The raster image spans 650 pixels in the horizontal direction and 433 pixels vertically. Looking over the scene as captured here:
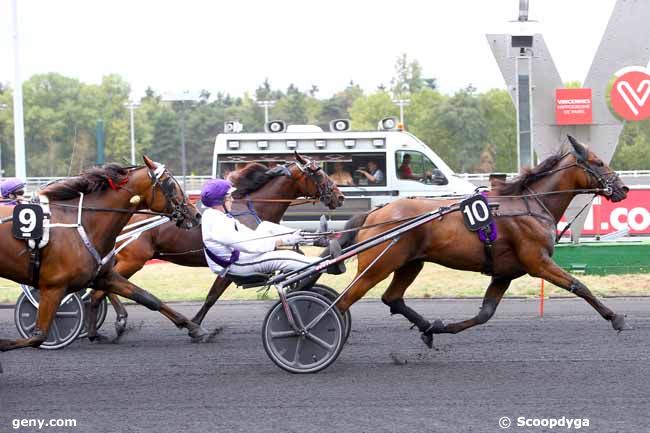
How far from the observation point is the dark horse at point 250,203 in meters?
9.83

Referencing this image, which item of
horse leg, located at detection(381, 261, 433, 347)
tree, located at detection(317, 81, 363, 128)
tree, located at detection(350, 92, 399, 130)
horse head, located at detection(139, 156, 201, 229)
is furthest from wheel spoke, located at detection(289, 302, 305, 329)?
tree, located at detection(317, 81, 363, 128)

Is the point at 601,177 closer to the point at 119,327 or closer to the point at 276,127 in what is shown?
the point at 119,327

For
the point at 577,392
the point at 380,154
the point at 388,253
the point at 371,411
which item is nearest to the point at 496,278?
the point at 388,253

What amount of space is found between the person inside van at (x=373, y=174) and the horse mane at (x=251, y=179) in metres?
9.40

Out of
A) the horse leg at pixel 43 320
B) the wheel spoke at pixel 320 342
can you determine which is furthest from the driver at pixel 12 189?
the wheel spoke at pixel 320 342

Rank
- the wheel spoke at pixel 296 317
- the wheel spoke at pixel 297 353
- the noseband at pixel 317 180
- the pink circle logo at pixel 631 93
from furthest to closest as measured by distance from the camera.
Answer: the pink circle logo at pixel 631 93, the noseband at pixel 317 180, the wheel spoke at pixel 297 353, the wheel spoke at pixel 296 317

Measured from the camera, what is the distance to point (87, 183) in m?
7.93

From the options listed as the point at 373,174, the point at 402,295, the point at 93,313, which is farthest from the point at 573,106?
the point at 93,313

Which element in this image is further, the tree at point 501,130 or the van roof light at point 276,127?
the tree at point 501,130

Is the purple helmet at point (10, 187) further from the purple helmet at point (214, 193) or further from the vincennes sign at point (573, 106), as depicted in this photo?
the vincennes sign at point (573, 106)

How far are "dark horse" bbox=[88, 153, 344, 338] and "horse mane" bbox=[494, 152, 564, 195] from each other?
2.19 meters

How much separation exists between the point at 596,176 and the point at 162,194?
12.7 feet

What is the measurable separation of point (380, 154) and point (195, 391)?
42.9ft

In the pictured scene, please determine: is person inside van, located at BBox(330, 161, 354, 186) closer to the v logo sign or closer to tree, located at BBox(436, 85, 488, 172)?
the v logo sign
